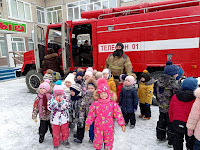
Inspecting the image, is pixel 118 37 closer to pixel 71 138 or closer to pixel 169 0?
pixel 169 0

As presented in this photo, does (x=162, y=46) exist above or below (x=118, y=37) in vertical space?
below

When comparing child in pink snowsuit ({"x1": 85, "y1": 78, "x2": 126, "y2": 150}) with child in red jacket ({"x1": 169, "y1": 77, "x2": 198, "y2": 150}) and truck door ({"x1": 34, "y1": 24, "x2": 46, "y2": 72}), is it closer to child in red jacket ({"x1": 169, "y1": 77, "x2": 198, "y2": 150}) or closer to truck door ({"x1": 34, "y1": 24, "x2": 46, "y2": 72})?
child in red jacket ({"x1": 169, "y1": 77, "x2": 198, "y2": 150})

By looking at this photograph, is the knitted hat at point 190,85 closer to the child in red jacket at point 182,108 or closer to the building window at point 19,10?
the child in red jacket at point 182,108

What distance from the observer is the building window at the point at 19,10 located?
15.5 meters

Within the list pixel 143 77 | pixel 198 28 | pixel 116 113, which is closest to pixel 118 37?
pixel 143 77

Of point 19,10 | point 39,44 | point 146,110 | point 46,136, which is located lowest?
point 46,136

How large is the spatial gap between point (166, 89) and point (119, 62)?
1663mm

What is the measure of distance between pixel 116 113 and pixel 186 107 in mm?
967

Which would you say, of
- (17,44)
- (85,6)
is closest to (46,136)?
(17,44)

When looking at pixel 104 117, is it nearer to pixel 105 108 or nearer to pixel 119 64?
pixel 105 108

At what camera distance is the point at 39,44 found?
5.01 meters

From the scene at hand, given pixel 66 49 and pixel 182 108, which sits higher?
pixel 66 49

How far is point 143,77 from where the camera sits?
10.9 feet

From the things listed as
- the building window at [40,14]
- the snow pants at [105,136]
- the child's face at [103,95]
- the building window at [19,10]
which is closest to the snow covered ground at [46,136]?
the snow pants at [105,136]
